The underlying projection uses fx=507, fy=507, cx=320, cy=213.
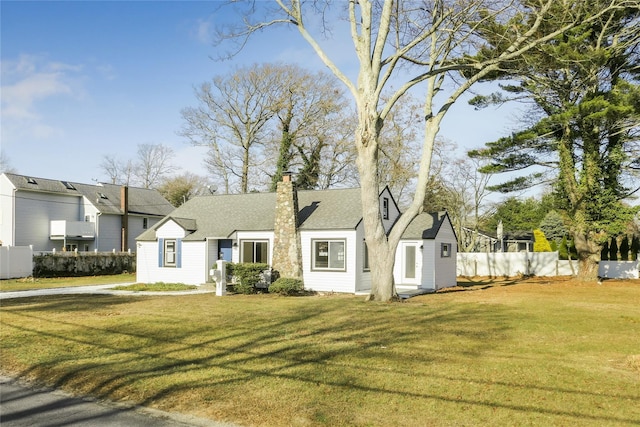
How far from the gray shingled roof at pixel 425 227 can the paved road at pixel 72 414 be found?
18.3 metres

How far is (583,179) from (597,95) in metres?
4.26

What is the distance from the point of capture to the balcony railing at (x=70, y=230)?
40.0 meters

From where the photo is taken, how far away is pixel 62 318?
1295cm

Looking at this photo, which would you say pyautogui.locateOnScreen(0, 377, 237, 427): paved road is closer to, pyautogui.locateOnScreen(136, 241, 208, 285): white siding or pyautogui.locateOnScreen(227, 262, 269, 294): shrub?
pyautogui.locateOnScreen(227, 262, 269, 294): shrub

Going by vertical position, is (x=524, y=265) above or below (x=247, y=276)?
below

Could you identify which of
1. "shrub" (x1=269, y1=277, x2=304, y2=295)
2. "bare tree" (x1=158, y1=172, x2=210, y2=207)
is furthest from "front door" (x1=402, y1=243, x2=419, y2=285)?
"bare tree" (x1=158, y1=172, x2=210, y2=207)

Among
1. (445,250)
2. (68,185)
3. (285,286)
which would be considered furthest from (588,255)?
(68,185)

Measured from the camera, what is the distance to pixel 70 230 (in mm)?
40250

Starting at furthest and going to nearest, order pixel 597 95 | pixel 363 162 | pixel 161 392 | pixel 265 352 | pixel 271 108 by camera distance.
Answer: pixel 271 108
pixel 597 95
pixel 363 162
pixel 265 352
pixel 161 392

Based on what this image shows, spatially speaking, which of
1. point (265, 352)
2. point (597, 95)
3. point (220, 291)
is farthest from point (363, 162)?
point (597, 95)

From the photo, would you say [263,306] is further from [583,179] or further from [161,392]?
[583,179]

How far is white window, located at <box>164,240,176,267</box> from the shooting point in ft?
82.8

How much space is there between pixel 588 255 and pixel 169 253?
862 inches

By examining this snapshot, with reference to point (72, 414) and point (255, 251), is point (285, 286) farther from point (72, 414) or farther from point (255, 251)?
point (72, 414)
